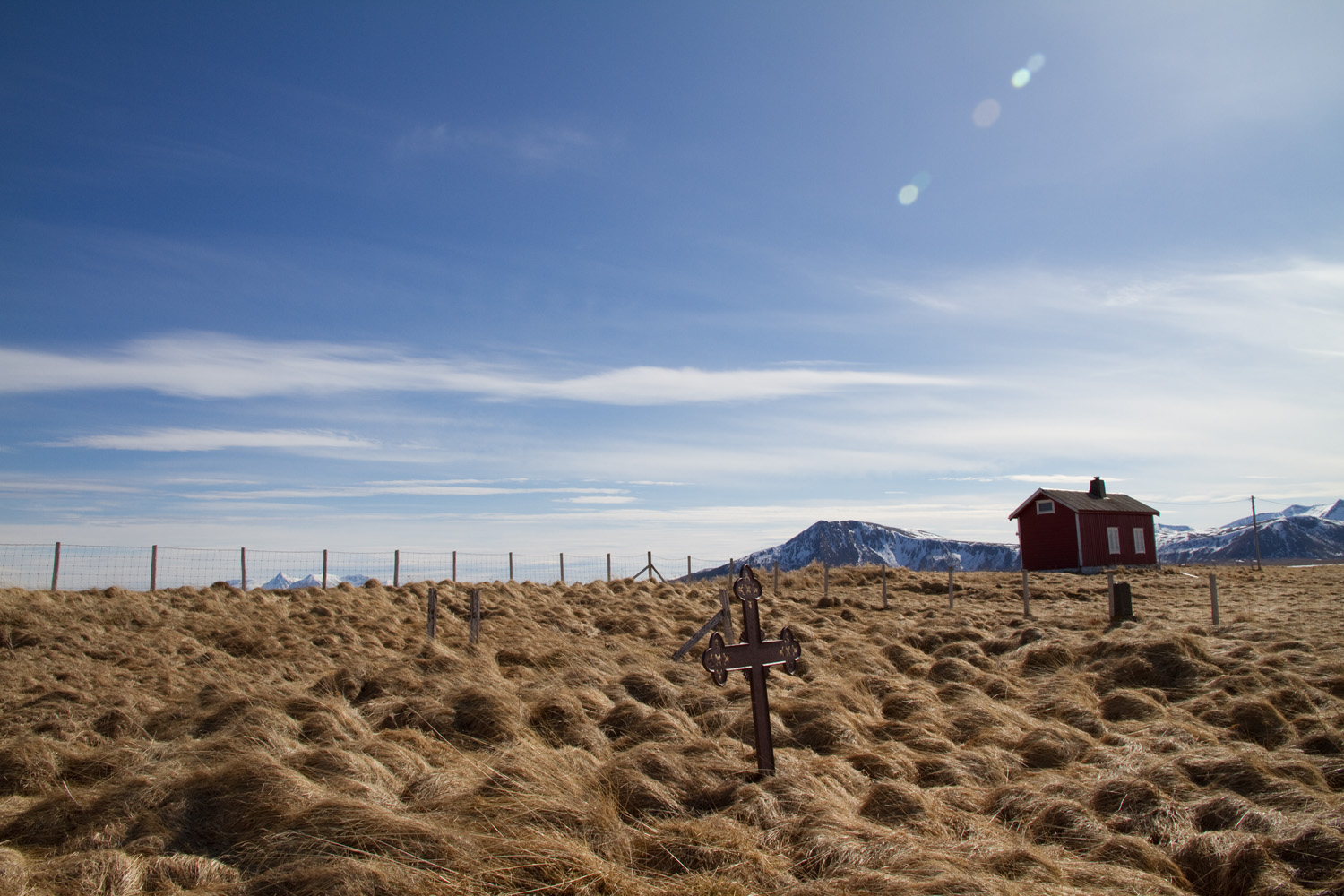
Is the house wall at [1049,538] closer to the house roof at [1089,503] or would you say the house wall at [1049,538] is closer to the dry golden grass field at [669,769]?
the house roof at [1089,503]

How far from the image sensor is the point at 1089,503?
41.5 meters

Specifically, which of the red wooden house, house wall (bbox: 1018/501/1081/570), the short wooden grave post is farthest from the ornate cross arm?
the red wooden house

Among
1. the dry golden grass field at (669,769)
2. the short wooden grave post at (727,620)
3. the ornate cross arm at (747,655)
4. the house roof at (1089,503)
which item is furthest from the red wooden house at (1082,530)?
the ornate cross arm at (747,655)

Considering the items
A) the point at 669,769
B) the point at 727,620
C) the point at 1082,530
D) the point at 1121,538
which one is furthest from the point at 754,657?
the point at 1121,538

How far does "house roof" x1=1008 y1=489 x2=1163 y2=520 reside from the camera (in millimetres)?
40219

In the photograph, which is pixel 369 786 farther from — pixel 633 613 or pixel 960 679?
pixel 633 613

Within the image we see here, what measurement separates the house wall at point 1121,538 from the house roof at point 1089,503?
0.87 ft

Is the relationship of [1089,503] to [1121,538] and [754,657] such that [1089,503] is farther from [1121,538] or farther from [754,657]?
[754,657]

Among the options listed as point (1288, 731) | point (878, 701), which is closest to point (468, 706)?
point (878, 701)

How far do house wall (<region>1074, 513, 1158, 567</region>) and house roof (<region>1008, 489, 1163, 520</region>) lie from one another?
0.87 ft

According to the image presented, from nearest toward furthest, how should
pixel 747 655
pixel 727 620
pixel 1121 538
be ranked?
pixel 747 655, pixel 727 620, pixel 1121 538

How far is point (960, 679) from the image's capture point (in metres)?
10.2

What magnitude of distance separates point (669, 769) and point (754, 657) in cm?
109

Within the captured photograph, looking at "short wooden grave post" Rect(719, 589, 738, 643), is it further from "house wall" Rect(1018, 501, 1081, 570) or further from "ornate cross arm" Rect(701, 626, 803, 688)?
"house wall" Rect(1018, 501, 1081, 570)
